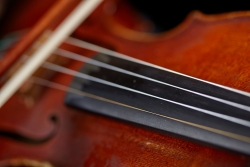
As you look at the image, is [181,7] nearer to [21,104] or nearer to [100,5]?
[100,5]

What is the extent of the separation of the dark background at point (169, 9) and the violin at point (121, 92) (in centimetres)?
10

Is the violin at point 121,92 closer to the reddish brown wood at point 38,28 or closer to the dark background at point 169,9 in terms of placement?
the reddish brown wood at point 38,28

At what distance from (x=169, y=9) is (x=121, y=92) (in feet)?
1.53

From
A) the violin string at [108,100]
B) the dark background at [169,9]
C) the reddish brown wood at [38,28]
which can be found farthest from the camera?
the dark background at [169,9]

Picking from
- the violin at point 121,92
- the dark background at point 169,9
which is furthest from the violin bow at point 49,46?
the dark background at point 169,9

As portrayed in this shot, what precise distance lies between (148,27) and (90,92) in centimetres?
41

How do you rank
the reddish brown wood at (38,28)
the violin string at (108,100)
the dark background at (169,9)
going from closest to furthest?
1. the violin string at (108,100)
2. the reddish brown wood at (38,28)
3. the dark background at (169,9)

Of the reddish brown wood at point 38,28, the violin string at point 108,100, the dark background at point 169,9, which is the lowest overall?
the violin string at point 108,100

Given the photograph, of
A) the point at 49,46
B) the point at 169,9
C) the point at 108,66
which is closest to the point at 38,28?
the point at 49,46

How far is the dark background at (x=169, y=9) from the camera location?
824 millimetres

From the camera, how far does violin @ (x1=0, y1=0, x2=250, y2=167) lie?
418 millimetres

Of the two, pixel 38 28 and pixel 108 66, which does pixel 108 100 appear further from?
pixel 38 28

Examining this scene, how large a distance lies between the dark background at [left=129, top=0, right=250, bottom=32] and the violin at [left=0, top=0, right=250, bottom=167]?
0.10 meters

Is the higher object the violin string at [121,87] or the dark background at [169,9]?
the dark background at [169,9]
